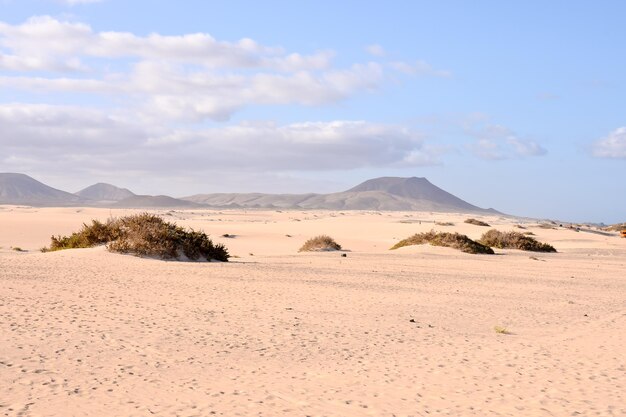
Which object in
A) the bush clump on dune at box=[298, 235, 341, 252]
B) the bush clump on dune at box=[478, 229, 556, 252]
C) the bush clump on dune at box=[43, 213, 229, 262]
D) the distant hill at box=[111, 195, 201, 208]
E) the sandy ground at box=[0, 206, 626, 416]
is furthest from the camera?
the distant hill at box=[111, 195, 201, 208]

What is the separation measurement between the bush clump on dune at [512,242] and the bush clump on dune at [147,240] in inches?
764

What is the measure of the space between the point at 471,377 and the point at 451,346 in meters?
2.06

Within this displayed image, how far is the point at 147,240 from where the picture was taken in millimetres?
21250

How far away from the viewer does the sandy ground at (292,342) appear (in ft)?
23.9

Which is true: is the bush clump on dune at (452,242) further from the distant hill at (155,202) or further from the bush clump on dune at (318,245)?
the distant hill at (155,202)

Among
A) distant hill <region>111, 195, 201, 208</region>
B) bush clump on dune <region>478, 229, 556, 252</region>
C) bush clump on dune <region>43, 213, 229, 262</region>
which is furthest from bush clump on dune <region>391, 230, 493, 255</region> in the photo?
distant hill <region>111, 195, 201, 208</region>

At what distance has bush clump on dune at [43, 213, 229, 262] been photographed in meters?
21.0

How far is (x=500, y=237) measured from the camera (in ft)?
128

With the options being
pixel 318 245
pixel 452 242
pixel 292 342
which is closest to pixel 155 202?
pixel 318 245

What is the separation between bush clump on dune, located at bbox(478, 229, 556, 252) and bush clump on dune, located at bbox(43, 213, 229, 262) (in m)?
19.4

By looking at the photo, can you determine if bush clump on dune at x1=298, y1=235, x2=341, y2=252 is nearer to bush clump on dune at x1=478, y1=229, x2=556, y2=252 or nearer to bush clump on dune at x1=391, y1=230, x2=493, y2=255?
bush clump on dune at x1=391, y1=230, x2=493, y2=255

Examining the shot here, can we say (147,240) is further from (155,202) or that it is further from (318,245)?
(155,202)

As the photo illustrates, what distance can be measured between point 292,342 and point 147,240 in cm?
1186

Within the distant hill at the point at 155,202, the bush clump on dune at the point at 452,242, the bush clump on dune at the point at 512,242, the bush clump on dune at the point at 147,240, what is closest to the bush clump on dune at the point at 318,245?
the bush clump on dune at the point at 452,242
